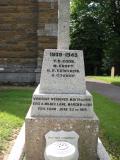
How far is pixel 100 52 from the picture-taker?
1762 inches

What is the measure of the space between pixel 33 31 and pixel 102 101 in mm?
5091

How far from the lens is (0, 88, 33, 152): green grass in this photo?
8.27m

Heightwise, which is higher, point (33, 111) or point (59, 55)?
point (59, 55)

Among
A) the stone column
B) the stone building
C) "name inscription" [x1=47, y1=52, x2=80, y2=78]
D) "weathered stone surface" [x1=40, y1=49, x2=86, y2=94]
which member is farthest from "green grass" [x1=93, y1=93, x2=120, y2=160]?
the stone building

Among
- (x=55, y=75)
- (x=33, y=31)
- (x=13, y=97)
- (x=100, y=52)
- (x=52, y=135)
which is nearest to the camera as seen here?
(x=52, y=135)

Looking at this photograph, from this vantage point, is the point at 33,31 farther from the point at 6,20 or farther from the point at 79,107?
the point at 79,107

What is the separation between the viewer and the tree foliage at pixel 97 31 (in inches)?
1598

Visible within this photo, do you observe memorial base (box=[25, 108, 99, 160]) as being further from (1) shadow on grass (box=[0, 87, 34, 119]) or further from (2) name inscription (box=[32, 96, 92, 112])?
(1) shadow on grass (box=[0, 87, 34, 119])

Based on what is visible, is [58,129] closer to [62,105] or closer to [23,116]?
[62,105]

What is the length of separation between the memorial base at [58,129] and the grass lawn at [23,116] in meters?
1.01

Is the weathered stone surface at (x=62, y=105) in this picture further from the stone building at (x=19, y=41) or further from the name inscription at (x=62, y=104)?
the stone building at (x=19, y=41)

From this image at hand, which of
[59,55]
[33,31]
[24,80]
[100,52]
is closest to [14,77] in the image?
[24,80]

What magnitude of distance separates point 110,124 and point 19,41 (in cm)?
820

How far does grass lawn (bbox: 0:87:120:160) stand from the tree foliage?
26.5 m
